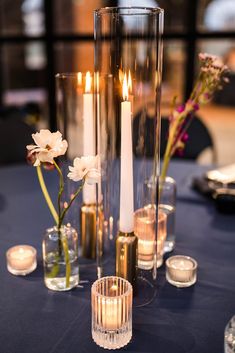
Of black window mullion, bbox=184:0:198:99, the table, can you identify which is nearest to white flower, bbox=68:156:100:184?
the table

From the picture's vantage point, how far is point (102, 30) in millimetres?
896

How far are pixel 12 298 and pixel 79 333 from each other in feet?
0.59

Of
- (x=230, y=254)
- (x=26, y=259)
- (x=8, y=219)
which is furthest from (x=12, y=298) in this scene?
(x=230, y=254)

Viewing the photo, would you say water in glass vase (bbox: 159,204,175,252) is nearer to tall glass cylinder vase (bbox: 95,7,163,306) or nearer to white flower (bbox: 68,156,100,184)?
tall glass cylinder vase (bbox: 95,7,163,306)

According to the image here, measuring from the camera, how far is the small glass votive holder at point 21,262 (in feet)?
3.27

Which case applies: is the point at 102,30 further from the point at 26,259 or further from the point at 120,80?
the point at 26,259

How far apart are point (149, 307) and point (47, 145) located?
14.1 inches

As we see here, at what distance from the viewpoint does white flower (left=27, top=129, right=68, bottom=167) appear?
0.83 metres

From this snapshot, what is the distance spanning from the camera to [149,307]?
34.6 inches

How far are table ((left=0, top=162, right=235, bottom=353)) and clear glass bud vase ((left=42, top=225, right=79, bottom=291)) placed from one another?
0.02 meters

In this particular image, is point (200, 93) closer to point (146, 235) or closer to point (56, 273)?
point (146, 235)

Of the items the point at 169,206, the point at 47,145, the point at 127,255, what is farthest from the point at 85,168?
the point at 169,206

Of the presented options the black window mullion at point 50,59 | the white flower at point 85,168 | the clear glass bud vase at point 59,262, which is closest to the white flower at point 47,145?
the white flower at point 85,168

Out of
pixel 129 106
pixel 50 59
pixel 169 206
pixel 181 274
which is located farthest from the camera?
pixel 50 59
